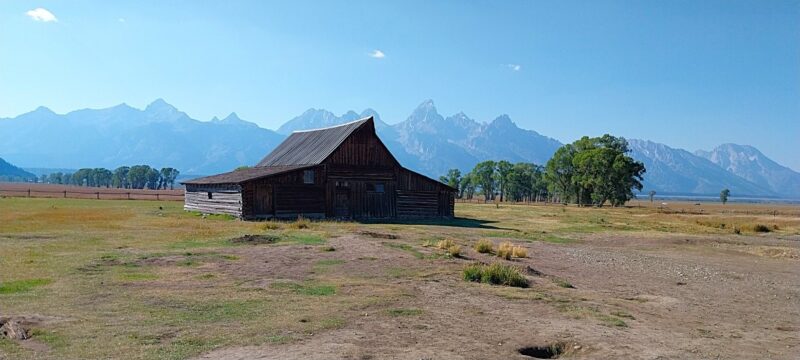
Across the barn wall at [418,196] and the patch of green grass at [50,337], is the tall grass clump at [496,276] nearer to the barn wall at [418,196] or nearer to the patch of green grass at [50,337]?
the patch of green grass at [50,337]

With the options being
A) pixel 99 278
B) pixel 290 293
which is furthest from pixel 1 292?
pixel 290 293

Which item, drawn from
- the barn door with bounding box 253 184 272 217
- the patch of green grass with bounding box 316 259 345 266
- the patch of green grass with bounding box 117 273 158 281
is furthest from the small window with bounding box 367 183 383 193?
the patch of green grass with bounding box 117 273 158 281

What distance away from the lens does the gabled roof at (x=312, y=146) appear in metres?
42.4

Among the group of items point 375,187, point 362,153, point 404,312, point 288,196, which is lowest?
point 404,312

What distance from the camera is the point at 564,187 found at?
95.5 meters

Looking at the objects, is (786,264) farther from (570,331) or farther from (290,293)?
(290,293)

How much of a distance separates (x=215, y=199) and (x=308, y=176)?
7.44 m

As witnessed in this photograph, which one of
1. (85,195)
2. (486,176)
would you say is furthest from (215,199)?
(486,176)

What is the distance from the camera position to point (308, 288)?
12984 mm

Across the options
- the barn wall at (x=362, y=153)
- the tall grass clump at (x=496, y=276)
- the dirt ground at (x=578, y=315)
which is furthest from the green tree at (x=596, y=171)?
the tall grass clump at (x=496, y=276)

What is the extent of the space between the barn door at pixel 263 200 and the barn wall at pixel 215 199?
108 centimetres

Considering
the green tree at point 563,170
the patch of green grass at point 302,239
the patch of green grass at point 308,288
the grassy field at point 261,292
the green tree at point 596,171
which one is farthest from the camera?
the green tree at point 563,170

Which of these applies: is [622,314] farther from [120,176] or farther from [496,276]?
[120,176]

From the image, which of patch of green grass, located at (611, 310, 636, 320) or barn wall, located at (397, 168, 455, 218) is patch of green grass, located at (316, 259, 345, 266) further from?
barn wall, located at (397, 168, 455, 218)
